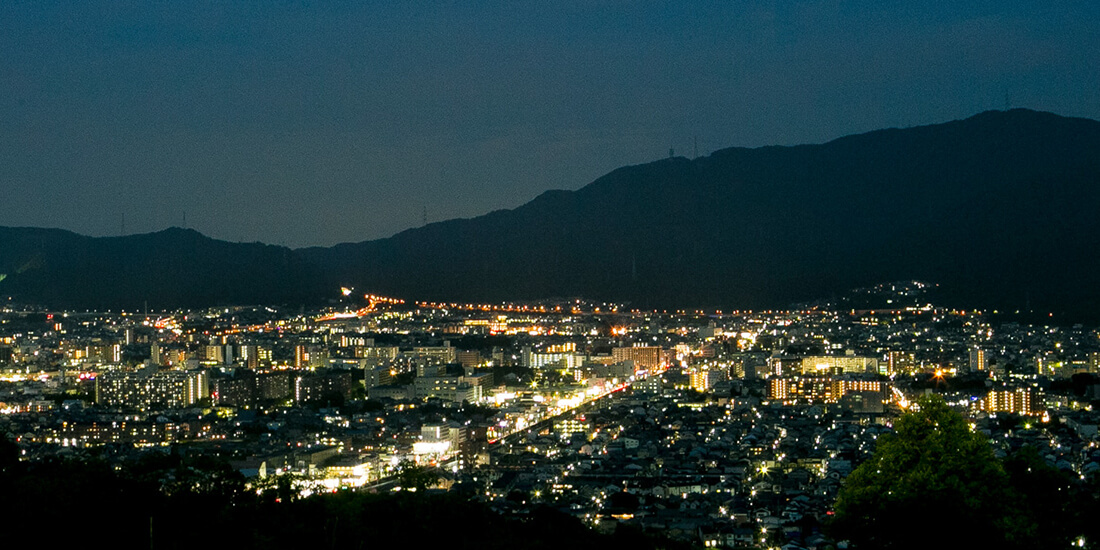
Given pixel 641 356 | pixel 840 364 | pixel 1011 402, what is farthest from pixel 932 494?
pixel 641 356

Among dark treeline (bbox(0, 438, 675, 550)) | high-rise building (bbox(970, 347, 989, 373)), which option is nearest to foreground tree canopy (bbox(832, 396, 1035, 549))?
dark treeline (bbox(0, 438, 675, 550))

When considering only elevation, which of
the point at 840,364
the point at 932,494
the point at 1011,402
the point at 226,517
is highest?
the point at 932,494

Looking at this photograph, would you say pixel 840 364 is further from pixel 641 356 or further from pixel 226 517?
pixel 226 517

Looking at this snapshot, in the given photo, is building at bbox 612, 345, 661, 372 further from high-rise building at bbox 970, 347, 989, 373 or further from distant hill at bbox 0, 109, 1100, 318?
distant hill at bbox 0, 109, 1100, 318

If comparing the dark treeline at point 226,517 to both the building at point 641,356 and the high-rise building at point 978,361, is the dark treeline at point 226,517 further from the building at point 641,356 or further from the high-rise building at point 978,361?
the building at point 641,356

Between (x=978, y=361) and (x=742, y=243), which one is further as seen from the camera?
(x=742, y=243)

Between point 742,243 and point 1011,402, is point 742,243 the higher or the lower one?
the higher one

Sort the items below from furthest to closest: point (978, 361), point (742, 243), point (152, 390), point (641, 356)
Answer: point (742, 243) → point (641, 356) → point (978, 361) → point (152, 390)

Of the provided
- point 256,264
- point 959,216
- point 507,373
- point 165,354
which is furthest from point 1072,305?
point 256,264
